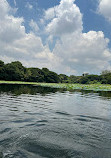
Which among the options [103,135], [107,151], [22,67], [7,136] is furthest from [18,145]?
[22,67]

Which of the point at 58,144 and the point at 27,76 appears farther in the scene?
the point at 27,76

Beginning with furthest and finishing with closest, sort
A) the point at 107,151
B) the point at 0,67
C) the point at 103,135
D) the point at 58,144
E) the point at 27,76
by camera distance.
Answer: the point at 27,76, the point at 0,67, the point at 103,135, the point at 58,144, the point at 107,151

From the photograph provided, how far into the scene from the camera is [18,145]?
3502 mm

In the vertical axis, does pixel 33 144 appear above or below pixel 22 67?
below

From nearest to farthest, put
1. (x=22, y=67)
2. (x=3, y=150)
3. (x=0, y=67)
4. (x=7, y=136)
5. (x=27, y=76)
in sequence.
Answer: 1. (x=3, y=150)
2. (x=7, y=136)
3. (x=0, y=67)
4. (x=27, y=76)
5. (x=22, y=67)

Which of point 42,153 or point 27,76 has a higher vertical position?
point 27,76

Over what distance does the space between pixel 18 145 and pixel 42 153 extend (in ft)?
2.31

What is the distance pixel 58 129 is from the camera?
16.0 ft

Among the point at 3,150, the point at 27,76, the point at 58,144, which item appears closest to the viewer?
the point at 3,150

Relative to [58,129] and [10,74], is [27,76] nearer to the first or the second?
[10,74]

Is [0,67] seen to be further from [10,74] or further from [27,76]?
[27,76]

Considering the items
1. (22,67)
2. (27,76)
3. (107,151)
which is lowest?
(107,151)

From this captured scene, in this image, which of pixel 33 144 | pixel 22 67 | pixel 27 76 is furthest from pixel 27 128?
pixel 22 67

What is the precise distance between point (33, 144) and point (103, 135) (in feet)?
7.49
